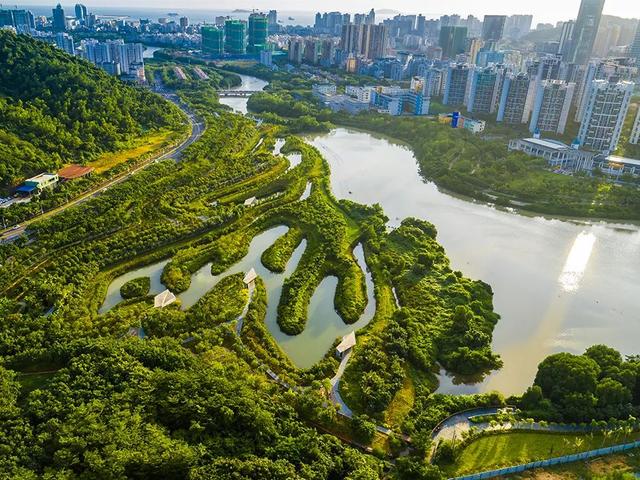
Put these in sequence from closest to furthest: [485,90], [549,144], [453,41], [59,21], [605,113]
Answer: [549,144], [605,113], [485,90], [453,41], [59,21]

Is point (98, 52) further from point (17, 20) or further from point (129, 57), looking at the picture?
point (17, 20)

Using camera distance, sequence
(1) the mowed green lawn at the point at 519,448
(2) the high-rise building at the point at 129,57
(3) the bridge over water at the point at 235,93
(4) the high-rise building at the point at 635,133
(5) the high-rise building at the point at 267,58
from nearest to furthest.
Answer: (1) the mowed green lawn at the point at 519,448, (4) the high-rise building at the point at 635,133, (3) the bridge over water at the point at 235,93, (2) the high-rise building at the point at 129,57, (5) the high-rise building at the point at 267,58

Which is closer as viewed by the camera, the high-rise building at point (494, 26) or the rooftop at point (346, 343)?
the rooftop at point (346, 343)

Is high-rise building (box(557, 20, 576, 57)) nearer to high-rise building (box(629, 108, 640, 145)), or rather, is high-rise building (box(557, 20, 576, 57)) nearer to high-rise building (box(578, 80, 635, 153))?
high-rise building (box(629, 108, 640, 145))

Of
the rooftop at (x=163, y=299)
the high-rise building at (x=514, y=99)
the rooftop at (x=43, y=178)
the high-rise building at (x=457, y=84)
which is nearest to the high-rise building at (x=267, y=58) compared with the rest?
Result: the high-rise building at (x=457, y=84)

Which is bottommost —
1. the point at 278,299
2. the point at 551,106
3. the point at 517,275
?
the point at 278,299

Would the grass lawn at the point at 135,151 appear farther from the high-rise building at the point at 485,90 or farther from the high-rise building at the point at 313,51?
the high-rise building at the point at 313,51

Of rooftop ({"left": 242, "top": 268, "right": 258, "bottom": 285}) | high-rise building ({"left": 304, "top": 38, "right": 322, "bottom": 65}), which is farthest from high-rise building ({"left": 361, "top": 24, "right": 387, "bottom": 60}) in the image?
rooftop ({"left": 242, "top": 268, "right": 258, "bottom": 285})

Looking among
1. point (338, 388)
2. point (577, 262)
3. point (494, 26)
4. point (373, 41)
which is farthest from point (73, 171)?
point (494, 26)
